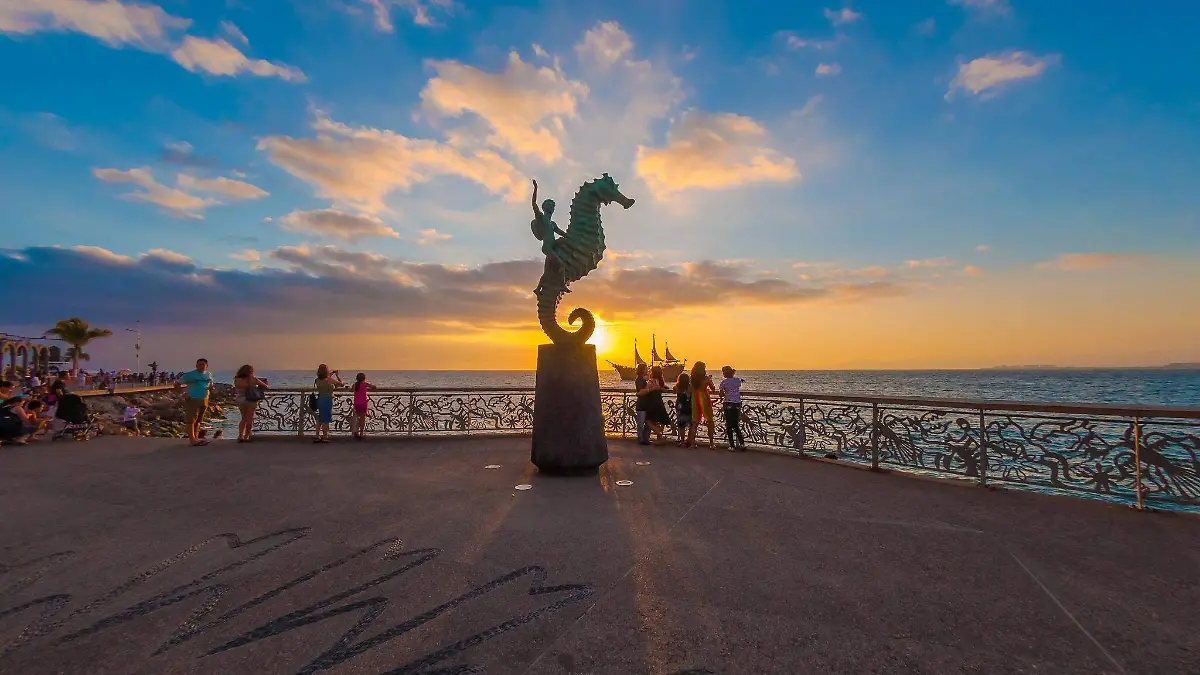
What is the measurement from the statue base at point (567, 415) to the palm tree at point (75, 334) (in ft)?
228

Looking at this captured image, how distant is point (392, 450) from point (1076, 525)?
11146 millimetres

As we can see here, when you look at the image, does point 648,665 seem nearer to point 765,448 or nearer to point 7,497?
point 765,448

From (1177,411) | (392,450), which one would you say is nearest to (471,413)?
(392,450)

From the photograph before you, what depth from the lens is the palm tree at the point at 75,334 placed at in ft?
173

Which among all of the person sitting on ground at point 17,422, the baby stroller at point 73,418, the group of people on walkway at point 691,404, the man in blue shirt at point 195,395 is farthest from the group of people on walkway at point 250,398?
the group of people on walkway at point 691,404

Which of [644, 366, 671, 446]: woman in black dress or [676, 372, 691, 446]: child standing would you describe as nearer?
[676, 372, 691, 446]: child standing

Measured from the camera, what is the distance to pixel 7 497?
22.3 ft

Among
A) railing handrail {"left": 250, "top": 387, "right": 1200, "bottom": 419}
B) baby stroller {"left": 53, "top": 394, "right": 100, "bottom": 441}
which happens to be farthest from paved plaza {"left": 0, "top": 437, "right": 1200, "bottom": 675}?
baby stroller {"left": 53, "top": 394, "right": 100, "bottom": 441}

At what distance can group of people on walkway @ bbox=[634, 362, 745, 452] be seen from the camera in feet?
34.6

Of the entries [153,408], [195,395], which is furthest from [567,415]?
[153,408]

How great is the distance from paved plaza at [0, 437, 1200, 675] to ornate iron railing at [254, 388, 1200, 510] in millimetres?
527

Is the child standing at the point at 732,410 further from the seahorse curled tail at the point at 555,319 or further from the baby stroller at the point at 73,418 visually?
the baby stroller at the point at 73,418

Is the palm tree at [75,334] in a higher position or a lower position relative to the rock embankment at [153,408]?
higher

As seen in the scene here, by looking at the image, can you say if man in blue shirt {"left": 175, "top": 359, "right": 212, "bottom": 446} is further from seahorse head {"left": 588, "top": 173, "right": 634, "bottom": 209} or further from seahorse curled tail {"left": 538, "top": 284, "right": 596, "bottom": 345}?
seahorse head {"left": 588, "top": 173, "right": 634, "bottom": 209}
